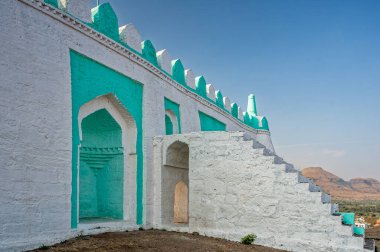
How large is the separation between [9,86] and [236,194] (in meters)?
5.73

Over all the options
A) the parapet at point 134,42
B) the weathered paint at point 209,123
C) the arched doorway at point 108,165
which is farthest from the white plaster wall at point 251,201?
the weathered paint at point 209,123

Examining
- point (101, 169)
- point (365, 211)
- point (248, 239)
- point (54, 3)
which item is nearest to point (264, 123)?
point (101, 169)

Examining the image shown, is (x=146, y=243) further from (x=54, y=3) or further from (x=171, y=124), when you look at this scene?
(x=171, y=124)

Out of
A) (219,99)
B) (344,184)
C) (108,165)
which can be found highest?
(219,99)

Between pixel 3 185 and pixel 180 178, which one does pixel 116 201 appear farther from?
pixel 3 185

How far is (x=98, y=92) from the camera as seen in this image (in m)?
8.77

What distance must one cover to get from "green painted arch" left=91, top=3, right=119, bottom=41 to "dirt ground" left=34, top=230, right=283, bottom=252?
4.96 meters

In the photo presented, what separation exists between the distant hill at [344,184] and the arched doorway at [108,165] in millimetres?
68616

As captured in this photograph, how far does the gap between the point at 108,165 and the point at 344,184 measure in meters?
84.0

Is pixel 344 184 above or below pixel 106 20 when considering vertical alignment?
below

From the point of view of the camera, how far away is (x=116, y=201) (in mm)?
9992

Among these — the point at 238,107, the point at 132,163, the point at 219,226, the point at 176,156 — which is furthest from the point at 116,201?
the point at 238,107

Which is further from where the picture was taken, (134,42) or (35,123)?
(134,42)

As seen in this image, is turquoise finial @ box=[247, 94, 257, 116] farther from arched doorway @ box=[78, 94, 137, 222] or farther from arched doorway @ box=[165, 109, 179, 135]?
arched doorway @ box=[78, 94, 137, 222]
